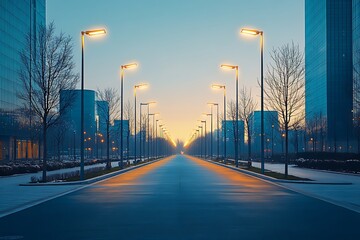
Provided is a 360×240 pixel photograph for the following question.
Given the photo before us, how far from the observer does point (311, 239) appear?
11.2 m

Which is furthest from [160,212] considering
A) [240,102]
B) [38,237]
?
[240,102]

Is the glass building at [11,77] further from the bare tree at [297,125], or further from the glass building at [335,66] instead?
the glass building at [335,66]

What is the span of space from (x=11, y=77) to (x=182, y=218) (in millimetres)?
75948

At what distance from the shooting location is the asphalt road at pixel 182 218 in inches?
466

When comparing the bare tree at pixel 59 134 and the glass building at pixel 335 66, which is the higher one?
the glass building at pixel 335 66

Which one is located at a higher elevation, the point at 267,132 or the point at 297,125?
the point at 267,132

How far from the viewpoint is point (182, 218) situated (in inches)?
570

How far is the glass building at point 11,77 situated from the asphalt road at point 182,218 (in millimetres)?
59655

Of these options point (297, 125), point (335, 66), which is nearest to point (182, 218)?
point (297, 125)

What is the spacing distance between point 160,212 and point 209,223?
8.82 feet

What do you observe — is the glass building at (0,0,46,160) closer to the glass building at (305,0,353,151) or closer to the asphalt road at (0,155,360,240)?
the glass building at (305,0,353,151)

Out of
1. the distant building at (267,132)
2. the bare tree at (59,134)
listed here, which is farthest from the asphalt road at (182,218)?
the distant building at (267,132)

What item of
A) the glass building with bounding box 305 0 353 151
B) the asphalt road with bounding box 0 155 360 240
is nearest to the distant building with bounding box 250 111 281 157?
the glass building with bounding box 305 0 353 151

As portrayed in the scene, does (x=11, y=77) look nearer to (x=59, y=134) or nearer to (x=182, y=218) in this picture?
(x=59, y=134)
